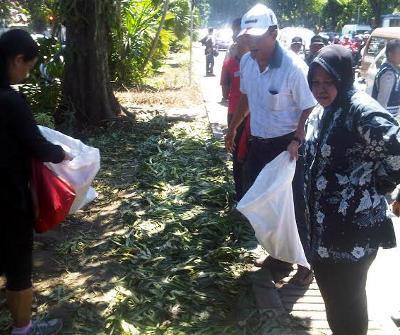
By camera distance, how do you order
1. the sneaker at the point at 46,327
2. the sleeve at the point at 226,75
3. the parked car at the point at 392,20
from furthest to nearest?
the parked car at the point at 392,20 < the sleeve at the point at 226,75 < the sneaker at the point at 46,327

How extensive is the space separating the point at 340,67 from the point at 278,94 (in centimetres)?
127

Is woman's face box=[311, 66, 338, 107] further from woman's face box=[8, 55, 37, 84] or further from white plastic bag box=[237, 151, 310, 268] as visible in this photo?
woman's face box=[8, 55, 37, 84]

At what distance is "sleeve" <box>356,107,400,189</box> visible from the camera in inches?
88.7

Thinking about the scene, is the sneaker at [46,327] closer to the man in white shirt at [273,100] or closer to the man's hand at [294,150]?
the man in white shirt at [273,100]

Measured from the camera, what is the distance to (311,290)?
3.79 meters

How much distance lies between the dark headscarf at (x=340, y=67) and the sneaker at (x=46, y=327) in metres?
2.21

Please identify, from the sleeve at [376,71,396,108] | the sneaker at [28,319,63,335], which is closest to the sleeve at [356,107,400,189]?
the sneaker at [28,319,63,335]

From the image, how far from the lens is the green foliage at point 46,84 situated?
29.9 ft

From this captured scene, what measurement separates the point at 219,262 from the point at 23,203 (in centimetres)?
189

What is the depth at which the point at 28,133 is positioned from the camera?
2652mm

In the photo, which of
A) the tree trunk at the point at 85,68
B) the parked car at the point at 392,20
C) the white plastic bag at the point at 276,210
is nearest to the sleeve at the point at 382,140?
the white plastic bag at the point at 276,210

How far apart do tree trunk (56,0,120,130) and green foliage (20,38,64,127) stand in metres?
0.28

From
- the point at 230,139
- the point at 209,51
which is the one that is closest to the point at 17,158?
the point at 230,139

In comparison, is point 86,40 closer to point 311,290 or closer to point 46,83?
point 46,83
